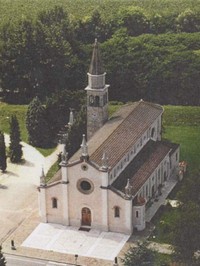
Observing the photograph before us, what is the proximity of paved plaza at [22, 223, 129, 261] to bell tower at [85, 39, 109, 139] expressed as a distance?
13.5 meters

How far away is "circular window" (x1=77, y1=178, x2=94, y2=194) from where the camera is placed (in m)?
71.2

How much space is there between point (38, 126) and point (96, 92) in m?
18.4

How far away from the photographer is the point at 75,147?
84812 mm

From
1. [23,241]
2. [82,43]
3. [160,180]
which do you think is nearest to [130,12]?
[82,43]

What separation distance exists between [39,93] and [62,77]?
4515 mm

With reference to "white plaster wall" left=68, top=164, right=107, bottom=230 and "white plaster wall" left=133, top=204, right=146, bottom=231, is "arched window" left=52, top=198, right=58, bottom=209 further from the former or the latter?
"white plaster wall" left=133, top=204, right=146, bottom=231

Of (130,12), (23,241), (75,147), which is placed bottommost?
(23,241)

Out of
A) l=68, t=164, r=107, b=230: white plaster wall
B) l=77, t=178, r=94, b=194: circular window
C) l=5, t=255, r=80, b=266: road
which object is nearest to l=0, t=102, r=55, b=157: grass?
l=68, t=164, r=107, b=230: white plaster wall

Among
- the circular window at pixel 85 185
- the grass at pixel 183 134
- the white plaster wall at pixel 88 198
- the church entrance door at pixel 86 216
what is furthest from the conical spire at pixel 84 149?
the grass at pixel 183 134

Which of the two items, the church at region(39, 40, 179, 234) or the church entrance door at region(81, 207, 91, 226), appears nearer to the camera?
the church at region(39, 40, 179, 234)

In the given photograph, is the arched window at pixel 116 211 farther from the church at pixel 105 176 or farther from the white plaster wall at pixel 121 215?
the white plaster wall at pixel 121 215

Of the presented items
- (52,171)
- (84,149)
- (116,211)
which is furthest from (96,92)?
(116,211)

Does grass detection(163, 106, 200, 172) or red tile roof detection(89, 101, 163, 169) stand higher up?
red tile roof detection(89, 101, 163, 169)

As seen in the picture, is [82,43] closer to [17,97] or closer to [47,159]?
[17,97]
